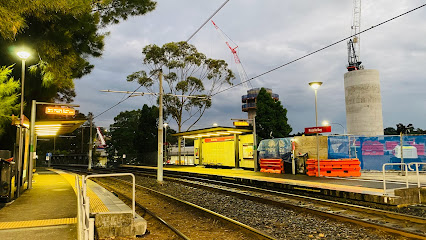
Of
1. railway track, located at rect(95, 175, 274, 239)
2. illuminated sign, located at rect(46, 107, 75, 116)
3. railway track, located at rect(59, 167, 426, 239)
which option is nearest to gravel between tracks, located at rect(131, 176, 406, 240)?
railway track, located at rect(59, 167, 426, 239)

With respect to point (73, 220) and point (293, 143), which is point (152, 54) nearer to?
point (293, 143)

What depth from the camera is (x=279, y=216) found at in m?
9.76

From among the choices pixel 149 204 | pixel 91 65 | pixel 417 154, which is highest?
pixel 91 65

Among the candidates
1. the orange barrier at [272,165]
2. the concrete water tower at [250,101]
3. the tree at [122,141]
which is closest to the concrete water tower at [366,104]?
the orange barrier at [272,165]

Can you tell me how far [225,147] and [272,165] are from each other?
833 cm

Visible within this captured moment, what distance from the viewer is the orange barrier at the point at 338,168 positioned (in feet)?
62.7

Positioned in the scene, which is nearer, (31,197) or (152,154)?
(31,197)

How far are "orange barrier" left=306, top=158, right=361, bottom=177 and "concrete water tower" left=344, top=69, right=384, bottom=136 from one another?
24168mm

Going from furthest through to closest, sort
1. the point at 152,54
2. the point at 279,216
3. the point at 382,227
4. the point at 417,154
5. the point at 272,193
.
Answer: the point at 152,54, the point at 417,154, the point at 272,193, the point at 279,216, the point at 382,227

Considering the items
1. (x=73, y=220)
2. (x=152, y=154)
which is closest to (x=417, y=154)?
(x=73, y=220)

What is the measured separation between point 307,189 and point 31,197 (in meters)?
12.0

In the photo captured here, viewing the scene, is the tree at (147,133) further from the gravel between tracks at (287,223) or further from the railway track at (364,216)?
the gravel between tracks at (287,223)

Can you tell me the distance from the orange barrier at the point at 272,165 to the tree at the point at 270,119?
1956 cm

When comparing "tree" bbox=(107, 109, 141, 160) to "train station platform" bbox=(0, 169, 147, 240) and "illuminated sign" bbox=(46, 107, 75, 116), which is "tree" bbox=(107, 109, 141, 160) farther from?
"train station platform" bbox=(0, 169, 147, 240)
